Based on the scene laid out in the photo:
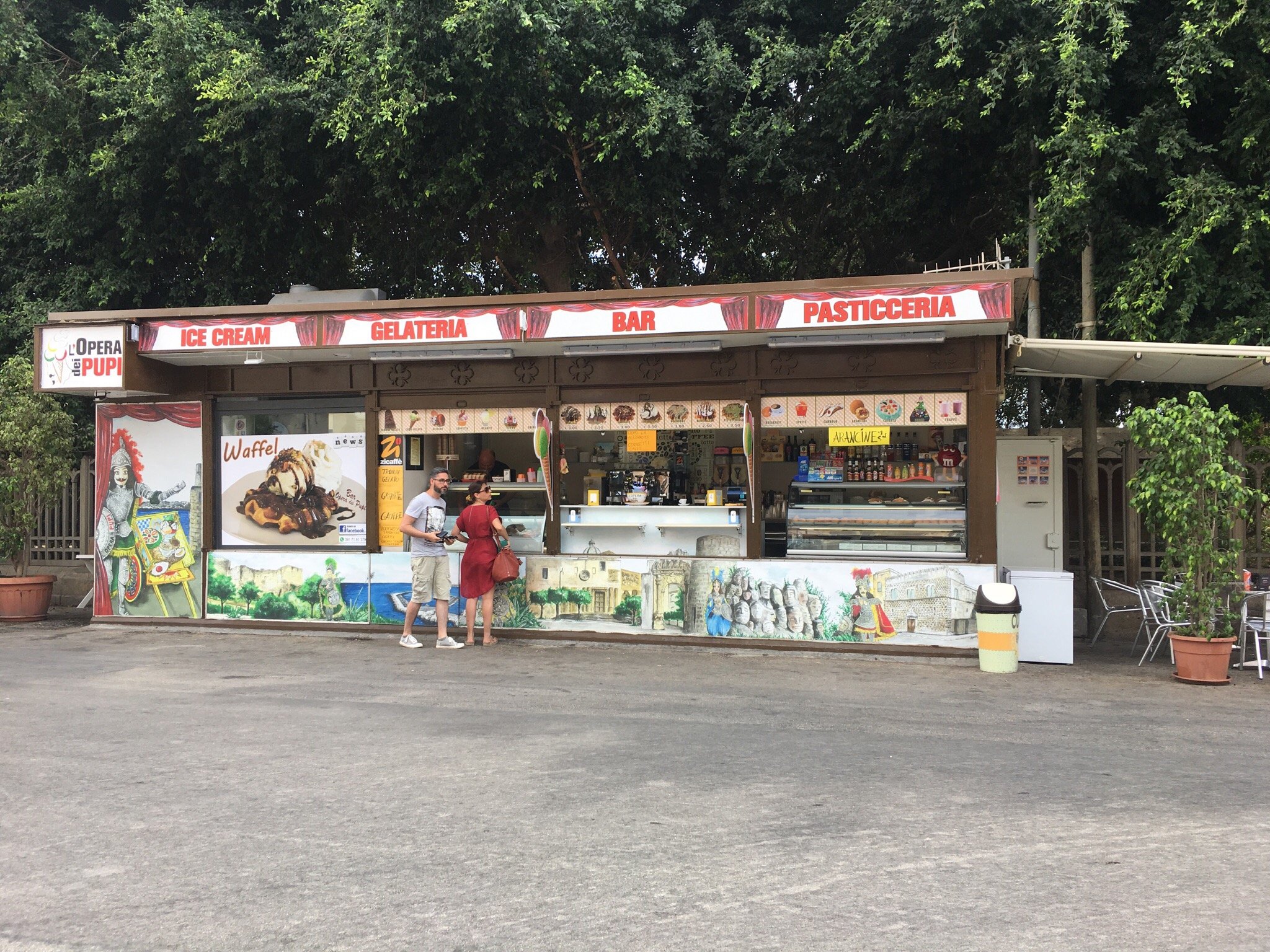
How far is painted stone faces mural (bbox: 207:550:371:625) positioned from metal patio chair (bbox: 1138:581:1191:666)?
8.41 m

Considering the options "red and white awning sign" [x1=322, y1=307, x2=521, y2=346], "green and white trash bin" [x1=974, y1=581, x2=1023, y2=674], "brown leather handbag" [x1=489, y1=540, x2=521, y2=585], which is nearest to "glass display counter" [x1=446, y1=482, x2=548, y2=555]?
"brown leather handbag" [x1=489, y1=540, x2=521, y2=585]

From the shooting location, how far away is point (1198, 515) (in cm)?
933

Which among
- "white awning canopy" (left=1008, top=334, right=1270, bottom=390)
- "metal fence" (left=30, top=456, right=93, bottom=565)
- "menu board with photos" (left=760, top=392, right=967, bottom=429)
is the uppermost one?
"white awning canopy" (left=1008, top=334, right=1270, bottom=390)

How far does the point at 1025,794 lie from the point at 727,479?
642 cm

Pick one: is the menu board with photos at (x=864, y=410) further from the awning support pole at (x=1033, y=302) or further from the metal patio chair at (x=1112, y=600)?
the metal patio chair at (x=1112, y=600)

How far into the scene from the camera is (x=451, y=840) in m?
4.93

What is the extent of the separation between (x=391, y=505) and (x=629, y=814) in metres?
7.59

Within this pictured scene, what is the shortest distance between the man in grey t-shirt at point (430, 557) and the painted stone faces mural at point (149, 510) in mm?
3225

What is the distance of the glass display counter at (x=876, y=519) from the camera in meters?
10.8

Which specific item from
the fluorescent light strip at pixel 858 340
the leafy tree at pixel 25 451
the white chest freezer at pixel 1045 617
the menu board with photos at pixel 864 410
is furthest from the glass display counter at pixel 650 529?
the leafy tree at pixel 25 451

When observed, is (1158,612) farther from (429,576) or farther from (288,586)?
(288,586)

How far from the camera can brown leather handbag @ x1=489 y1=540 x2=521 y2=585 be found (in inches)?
437

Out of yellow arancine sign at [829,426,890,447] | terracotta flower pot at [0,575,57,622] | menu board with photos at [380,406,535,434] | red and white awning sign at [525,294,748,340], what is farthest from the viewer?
terracotta flower pot at [0,575,57,622]

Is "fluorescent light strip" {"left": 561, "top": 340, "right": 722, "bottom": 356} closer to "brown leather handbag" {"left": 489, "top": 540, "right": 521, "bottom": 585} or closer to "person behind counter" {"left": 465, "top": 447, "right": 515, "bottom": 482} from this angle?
"person behind counter" {"left": 465, "top": 447, "right": 515, "bottom": 482}
